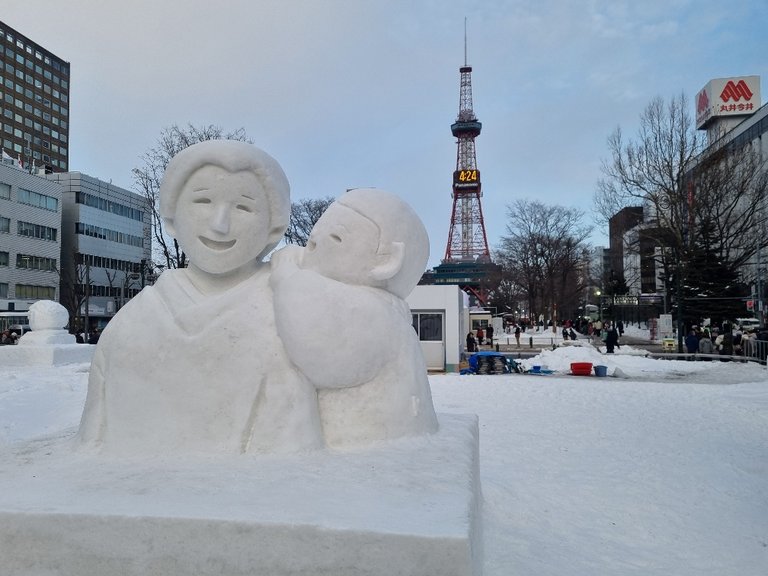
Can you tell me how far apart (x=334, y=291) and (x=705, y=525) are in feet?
12.9

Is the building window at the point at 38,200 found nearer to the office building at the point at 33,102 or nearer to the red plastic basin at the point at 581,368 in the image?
the office building at the point at 33,102

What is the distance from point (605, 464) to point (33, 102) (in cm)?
8121

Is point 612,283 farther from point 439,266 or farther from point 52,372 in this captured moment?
point 52,372

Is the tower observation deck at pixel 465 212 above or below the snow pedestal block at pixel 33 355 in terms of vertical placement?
above

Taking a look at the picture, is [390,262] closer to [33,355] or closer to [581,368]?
[581,368]

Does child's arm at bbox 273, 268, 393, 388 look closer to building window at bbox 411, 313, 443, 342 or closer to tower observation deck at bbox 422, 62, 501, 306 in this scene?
building window at bbox 411, 313, 443, 342

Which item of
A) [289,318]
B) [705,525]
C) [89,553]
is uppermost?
[289,318]

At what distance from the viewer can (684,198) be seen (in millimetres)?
23297

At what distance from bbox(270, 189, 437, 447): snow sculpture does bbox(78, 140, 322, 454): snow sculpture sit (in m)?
0.18

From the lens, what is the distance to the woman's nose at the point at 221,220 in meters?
4.29

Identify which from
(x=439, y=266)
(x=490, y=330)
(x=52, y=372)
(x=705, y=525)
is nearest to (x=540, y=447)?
(x=705, y=525)

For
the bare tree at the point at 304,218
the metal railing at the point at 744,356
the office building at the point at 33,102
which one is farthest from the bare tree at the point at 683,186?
the office building at the point at 33,102

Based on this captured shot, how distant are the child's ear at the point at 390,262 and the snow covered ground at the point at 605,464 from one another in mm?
1832

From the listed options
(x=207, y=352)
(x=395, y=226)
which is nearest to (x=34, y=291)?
(x=207, y=352)
